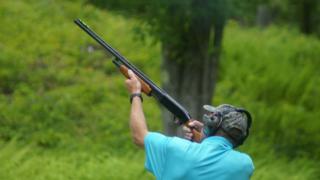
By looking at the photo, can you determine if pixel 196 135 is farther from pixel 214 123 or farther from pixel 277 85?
pixel 277 85

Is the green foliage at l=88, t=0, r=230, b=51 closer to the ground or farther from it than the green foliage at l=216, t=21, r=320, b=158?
farther from it

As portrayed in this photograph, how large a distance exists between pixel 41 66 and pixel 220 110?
954 cm

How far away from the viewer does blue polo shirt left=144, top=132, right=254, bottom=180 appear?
3.69m

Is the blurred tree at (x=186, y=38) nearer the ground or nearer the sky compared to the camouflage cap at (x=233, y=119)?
nearer the ground

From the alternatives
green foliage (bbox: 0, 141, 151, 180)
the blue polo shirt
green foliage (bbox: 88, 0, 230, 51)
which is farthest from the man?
green foliage (bbox: 0, 141, 151, 180)

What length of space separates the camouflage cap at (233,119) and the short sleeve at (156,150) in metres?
0.32

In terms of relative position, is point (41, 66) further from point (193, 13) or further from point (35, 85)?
point (193, 13)

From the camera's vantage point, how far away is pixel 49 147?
33.7 ft

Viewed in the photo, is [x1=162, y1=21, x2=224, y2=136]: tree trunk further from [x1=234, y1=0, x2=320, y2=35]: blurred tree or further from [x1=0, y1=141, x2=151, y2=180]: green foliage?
[x1=0, y1=141, x2=151, y2=180]: green foliage

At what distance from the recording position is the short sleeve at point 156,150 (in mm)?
3779

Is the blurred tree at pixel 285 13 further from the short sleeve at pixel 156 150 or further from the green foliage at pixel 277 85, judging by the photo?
the short sleeve at pixel 156 150

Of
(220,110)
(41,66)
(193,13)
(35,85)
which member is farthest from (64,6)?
(220,110)

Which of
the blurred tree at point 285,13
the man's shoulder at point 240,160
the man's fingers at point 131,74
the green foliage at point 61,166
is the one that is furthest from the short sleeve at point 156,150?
the blurred tree at point 285,13

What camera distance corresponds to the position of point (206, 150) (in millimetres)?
3713
